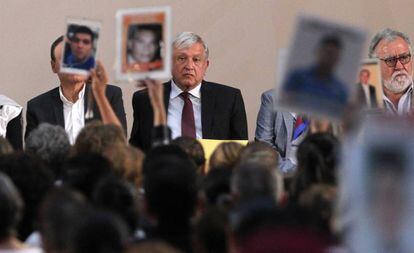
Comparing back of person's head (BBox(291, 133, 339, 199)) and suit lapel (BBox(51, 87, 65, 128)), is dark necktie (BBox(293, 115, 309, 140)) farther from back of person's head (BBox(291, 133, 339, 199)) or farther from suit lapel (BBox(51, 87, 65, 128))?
back of person's head (BBox(291, 133, 339, 199))

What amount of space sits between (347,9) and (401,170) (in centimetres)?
750

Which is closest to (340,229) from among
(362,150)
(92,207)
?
(362,150)

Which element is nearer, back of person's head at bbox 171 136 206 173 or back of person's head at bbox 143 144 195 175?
back of person's head at bbox 143 144 195 175

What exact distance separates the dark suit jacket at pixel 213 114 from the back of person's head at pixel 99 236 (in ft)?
15.9

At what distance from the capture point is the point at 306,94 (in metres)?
5.89

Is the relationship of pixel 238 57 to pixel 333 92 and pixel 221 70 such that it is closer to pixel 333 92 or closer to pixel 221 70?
pixel 221 70

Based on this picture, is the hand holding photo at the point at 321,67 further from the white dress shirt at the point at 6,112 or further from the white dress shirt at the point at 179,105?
the white dress shirt at the point at 6,112

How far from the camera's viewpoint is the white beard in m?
9.54

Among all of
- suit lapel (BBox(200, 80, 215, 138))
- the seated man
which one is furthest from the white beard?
suit lapel (BBox(200, 80, 215, 138))

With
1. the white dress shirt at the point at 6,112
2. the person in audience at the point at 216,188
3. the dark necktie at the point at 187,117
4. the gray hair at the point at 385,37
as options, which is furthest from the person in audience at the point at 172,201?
the gray hair at the point at 385,37

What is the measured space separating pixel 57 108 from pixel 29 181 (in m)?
3.42

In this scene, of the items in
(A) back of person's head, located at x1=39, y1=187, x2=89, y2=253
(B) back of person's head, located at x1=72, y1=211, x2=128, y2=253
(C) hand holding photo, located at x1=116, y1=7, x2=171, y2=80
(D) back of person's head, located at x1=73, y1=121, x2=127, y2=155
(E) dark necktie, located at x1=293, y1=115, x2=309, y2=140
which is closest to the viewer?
(B) back of person's head, located at x1=72, y1=211, x2=128, y2=253

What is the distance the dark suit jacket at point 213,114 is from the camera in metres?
9.65

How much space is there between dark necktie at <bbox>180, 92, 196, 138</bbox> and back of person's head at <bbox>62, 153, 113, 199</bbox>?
3423mm
